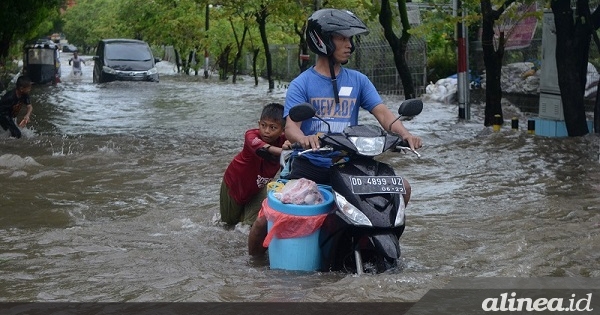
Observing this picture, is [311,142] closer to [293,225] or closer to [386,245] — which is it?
[293,225]

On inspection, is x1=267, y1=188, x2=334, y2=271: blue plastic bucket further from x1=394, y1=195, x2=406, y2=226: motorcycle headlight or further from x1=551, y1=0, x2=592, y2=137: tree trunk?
x1=551, y1=0, x2=592, y2=137: tree trunk

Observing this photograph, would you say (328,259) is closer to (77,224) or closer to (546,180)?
(77,224)

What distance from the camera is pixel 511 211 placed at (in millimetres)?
8867

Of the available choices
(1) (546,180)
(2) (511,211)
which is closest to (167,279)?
(2) (511,211)

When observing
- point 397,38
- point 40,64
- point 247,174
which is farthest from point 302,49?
point 247,174

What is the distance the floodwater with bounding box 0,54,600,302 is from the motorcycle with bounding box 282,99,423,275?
22 centimetres

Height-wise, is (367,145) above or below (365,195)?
above

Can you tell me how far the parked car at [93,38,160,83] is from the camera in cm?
3228

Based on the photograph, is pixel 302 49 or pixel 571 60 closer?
pixel 571 60

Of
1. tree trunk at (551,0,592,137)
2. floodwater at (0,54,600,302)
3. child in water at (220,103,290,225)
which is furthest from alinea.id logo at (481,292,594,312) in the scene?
tree trunk at (551,0,592,137)

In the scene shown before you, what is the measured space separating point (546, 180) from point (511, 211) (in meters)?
2.12

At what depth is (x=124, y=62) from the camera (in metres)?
32.7

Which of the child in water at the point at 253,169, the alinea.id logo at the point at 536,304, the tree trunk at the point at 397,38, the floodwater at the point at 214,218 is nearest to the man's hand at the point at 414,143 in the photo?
the floodwater at the point at 214,218

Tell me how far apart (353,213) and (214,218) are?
304 cm
